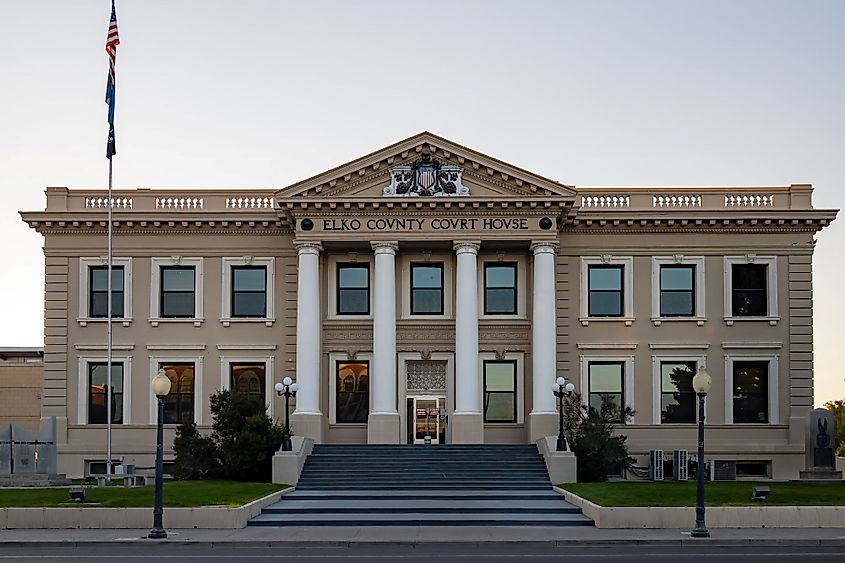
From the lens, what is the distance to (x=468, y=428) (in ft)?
143

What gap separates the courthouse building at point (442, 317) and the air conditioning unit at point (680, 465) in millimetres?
831

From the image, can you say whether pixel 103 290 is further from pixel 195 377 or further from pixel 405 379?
pixel 405 379

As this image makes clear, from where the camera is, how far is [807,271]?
4647 cm

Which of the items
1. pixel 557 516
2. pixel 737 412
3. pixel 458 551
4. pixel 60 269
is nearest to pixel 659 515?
pixel 557 516

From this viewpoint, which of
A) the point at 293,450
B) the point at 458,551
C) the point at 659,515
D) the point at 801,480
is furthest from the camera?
the point at 801,480

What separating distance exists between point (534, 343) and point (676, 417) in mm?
6716

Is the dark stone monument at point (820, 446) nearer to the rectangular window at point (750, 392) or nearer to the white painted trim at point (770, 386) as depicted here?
the white painted trim at point (770, 386)

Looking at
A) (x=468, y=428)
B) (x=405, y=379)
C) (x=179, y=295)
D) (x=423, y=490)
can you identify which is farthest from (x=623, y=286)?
(x=179, y=295)

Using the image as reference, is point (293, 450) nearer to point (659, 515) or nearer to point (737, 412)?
point (659, 515)

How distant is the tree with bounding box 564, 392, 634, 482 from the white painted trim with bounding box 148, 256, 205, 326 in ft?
49.3

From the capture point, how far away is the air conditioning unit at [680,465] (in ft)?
147

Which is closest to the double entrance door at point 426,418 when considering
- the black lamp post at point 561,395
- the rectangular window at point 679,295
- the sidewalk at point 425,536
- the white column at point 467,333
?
the white column at point 467,333

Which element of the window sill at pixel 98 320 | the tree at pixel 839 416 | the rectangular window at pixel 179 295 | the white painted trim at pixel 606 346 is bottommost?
the tree at pixel 839 416

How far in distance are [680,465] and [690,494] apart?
456 inches
